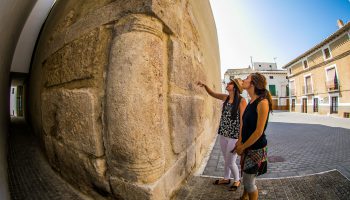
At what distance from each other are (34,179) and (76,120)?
1.04 meters

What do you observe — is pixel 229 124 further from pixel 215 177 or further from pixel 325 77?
pixel 325 77

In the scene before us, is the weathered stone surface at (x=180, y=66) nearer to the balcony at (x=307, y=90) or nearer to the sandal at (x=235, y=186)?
the sandal at (x=235, y=186)

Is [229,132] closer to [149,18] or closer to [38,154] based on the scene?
[149,18]

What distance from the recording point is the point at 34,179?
2.08 meters

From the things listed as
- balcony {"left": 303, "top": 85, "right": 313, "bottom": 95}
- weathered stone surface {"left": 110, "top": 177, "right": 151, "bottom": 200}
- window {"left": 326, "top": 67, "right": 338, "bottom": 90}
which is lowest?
weathered stone surface {"left": 110, "top": 177, "right": 151, "bottom": 200}

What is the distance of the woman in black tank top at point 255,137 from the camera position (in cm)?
159

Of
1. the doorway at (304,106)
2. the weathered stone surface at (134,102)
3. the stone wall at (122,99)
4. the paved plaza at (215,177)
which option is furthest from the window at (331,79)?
the weathered stone surface at (134,102)

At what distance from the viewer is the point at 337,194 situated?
1927 mm

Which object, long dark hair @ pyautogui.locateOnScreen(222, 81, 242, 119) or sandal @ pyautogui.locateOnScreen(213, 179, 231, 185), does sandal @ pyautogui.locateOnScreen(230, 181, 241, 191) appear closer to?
sandal @ pyautogui.locateOnScreen(213, 179, 231, 185)

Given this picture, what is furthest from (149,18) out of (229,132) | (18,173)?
(18,173)

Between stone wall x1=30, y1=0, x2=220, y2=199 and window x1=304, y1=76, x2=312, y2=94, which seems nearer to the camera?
stone wall x1=30, y1=0, x2=220, y2=199

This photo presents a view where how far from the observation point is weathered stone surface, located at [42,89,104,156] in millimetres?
1610

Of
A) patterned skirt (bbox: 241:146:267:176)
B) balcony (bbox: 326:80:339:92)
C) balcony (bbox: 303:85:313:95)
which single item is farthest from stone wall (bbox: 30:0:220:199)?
balcony (bbox: 303:85:313:95)

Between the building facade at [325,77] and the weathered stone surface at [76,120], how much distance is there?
64.6 feet
